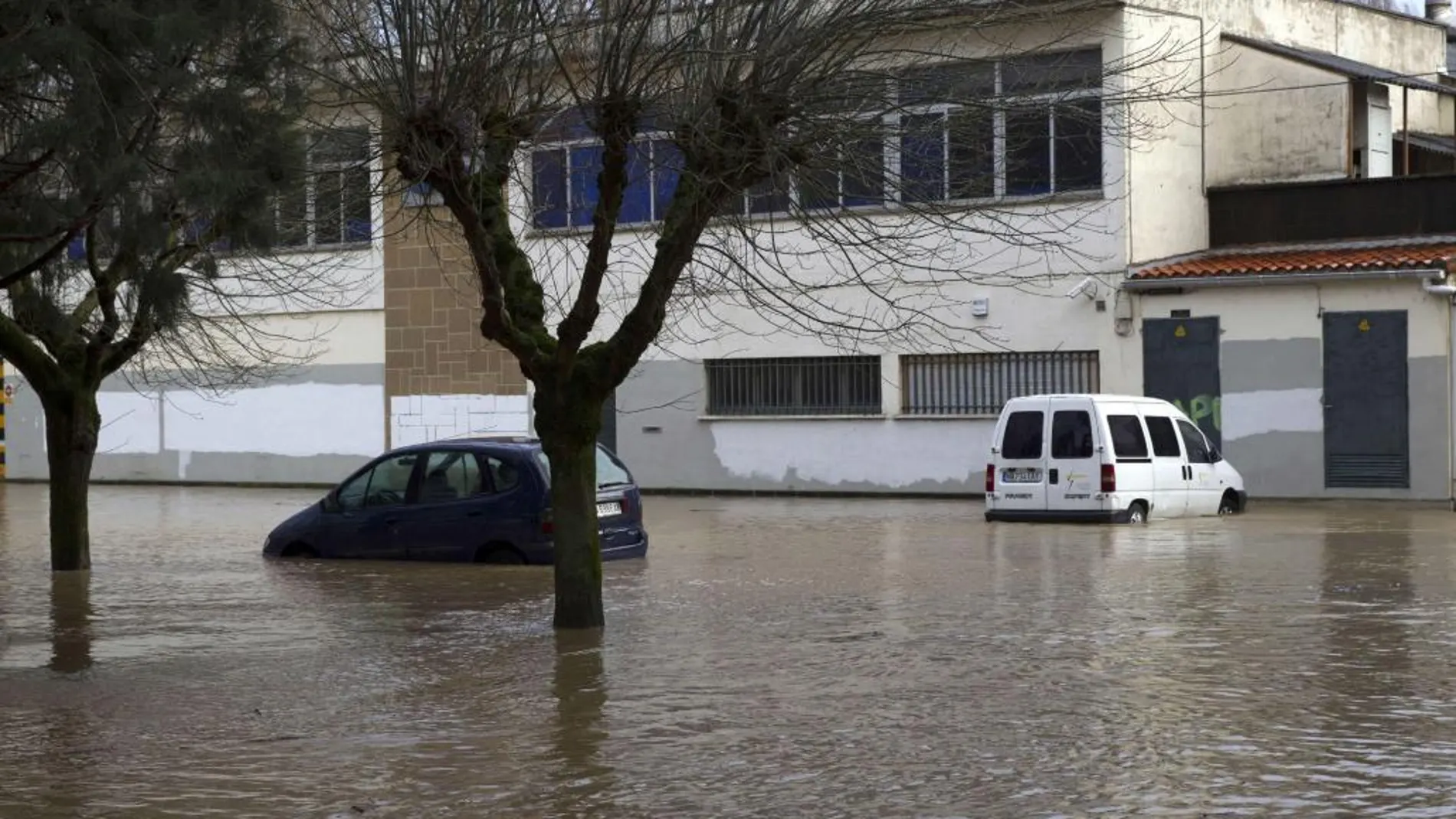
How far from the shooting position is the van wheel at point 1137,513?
2488 centimetres

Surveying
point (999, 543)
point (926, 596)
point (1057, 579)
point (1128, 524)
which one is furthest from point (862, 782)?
point (1128, 524)

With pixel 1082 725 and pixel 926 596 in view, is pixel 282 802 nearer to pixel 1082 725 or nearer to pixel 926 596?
pixel 1082 725

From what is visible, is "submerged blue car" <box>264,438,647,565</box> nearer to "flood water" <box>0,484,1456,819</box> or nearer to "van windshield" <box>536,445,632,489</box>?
"van windshield" <box>536,445,632,489</box>

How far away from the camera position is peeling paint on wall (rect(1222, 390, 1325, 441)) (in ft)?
95.6

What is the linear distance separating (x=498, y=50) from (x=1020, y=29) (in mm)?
7886

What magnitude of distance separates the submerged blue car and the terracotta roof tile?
40.4ft

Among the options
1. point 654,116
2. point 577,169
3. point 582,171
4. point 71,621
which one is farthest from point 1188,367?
point 654,116

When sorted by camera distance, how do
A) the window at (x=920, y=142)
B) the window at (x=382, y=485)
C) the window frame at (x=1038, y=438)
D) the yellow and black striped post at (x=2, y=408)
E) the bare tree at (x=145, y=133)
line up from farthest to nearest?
1. the yellow and black striped post at (x=2, y=408)
2. the window frame at (x=1038, y=438)
3. the window at (x=382, y=485)
4. the window at (x=920, y=142)
5. the bare tree at (x=145, y=133)

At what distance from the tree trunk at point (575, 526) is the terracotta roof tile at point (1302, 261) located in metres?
17.3

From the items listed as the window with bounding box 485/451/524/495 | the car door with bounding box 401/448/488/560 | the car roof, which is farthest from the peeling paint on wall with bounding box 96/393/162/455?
the window with bounding box 485/451/524/495

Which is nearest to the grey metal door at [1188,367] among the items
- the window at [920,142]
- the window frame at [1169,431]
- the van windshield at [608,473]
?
the window frame at [1169,431]

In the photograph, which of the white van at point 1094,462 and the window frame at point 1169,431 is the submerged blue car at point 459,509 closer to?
the white van at point 1094,462

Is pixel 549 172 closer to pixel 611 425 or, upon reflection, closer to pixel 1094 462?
pixel 1094 462

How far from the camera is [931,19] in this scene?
42.5 feet
